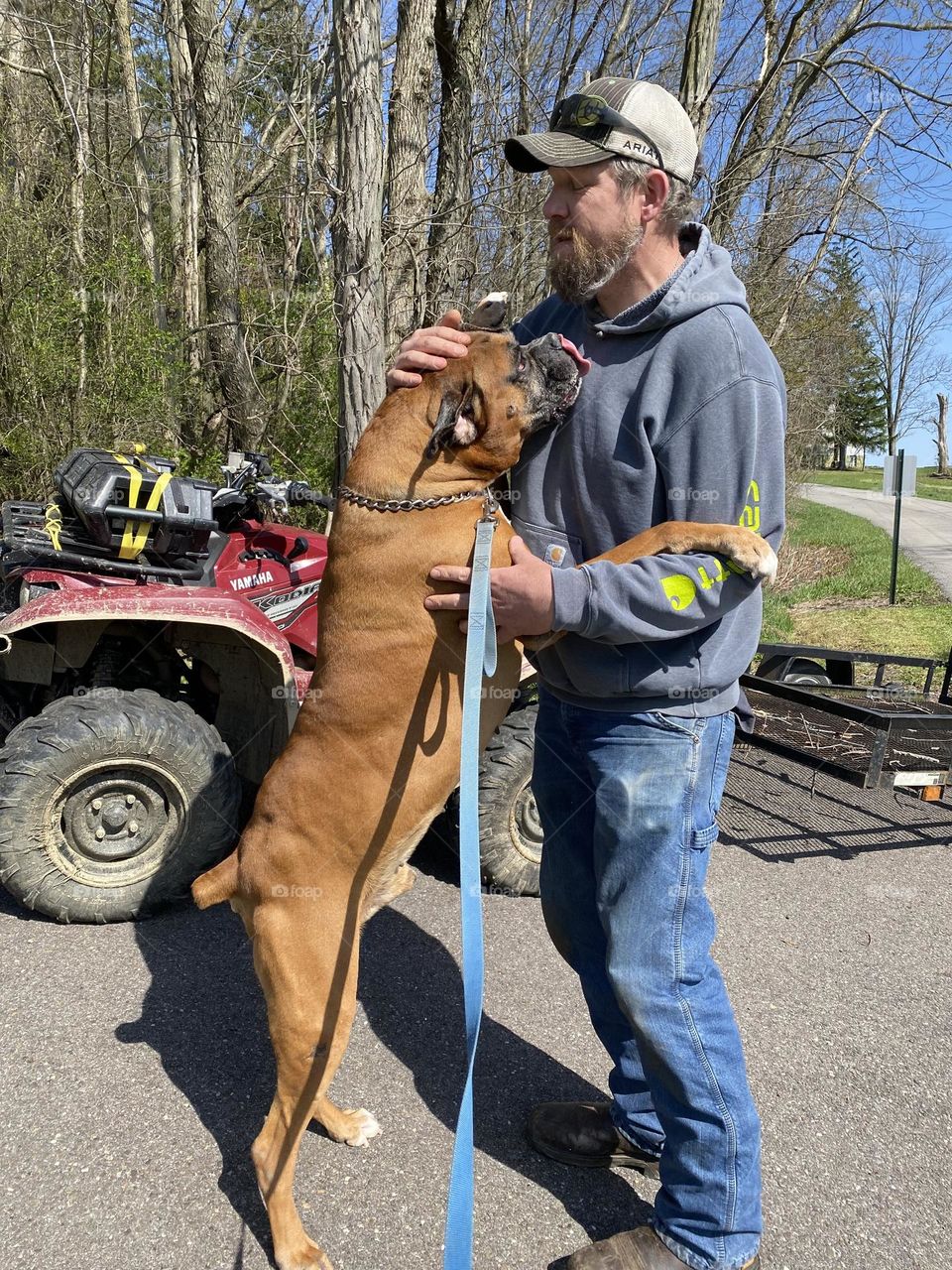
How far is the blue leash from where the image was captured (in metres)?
1.57

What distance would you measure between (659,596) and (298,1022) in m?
1.27

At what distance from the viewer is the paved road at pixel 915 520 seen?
52.7 ft

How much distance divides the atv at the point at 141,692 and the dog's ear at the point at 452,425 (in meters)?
1.61

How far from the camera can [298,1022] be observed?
6.93 ft

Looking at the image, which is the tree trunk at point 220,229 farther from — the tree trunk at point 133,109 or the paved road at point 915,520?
the paved road at point 915,520

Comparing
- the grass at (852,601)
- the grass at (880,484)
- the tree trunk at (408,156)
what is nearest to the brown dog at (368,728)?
the tree trunk at (408,156)

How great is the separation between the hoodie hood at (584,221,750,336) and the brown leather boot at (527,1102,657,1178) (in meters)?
2.10

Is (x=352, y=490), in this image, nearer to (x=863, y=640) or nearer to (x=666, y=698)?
(x=666, y=698)

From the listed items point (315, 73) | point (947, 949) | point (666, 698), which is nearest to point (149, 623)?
point (666, 698)

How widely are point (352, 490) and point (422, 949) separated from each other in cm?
209

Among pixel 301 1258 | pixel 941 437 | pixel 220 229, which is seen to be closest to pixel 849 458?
pixel 941 437

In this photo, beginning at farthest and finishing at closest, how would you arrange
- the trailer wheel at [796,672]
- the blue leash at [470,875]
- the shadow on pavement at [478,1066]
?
the trailer wheel at [796,672] → the shadow on pavement at [478,1066] → the blue leash at [470,875]

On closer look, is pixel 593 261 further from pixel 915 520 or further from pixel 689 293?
pixel 915 520

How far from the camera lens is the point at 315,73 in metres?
6.83
